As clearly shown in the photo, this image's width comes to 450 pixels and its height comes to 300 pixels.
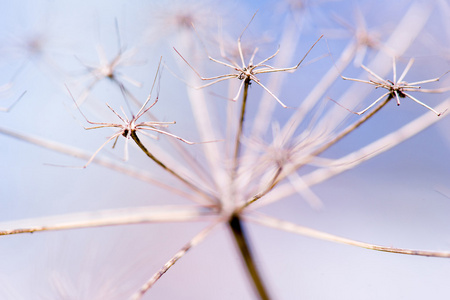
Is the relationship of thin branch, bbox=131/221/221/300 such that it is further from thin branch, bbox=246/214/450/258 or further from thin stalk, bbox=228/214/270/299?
thin branch, bbox=246/214/450/258

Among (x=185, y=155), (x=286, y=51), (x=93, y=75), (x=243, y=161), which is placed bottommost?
(x=243, y=161)

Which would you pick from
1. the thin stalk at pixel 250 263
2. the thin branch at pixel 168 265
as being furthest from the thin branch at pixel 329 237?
the thin branch at pixel 168 265

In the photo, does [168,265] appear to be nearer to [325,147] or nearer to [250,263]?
[250,263]

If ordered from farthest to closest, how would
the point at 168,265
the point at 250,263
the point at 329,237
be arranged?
the point at 250,263, the point at 329,237, the point at 168,265

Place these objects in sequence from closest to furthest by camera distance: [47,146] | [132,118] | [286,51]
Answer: [132,118], [47,146], [286,51]

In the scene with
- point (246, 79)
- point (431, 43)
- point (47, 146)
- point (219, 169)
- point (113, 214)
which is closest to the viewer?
point (246, 79)

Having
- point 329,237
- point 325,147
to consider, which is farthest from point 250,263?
point 325,147

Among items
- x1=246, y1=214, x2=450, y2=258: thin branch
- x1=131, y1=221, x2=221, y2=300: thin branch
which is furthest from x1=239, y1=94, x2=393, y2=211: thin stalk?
x1=131, y1=221, x2=221, y2=300: thin branch

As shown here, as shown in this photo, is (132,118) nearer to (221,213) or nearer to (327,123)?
(221,213)

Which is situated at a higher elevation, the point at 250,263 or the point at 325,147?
the point at 325,147

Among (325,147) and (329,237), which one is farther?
(325,147)

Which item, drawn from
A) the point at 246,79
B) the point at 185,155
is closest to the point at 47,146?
the point at 185,155
